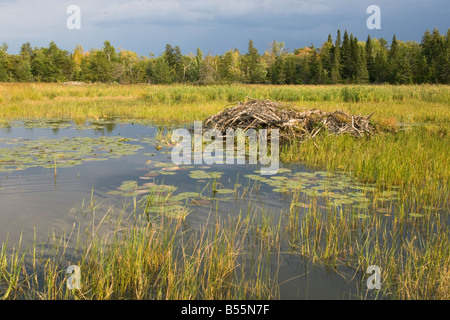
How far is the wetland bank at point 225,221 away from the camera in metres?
2.92

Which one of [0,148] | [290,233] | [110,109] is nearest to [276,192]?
[290,233]

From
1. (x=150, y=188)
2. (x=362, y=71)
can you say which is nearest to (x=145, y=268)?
(x=150, y=188)

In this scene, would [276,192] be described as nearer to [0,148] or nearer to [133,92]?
[0,148]

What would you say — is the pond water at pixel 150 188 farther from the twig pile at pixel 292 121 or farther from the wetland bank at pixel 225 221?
the twig pile at pixel 292 121

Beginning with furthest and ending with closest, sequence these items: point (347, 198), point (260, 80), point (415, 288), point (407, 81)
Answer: point (260, 80) < point (407, 81) < point (347, 198) < point (415, 288)

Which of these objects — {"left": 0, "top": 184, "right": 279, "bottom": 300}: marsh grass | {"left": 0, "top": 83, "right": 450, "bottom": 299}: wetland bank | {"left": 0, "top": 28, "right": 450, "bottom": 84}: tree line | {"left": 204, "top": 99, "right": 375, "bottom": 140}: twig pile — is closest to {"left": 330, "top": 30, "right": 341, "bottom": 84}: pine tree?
{"left": 0, "top": 28, "right": 450, "bottom": 84}: tree line

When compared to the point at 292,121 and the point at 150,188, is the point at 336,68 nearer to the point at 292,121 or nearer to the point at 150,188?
the point at 292,121

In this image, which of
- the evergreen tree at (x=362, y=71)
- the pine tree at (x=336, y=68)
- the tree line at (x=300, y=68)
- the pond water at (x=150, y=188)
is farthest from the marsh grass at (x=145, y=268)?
the pine tree at (x=336, y=68)

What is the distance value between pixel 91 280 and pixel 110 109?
16193 mm

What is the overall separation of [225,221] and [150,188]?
1.68 m

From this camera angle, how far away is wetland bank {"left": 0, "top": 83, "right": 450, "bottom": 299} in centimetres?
292

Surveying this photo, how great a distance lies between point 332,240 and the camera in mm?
3766

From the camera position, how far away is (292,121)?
9.28m

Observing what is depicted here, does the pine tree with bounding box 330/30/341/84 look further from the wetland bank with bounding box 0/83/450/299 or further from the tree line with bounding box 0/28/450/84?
the wetland bank with bounding box 0/83/450/299
